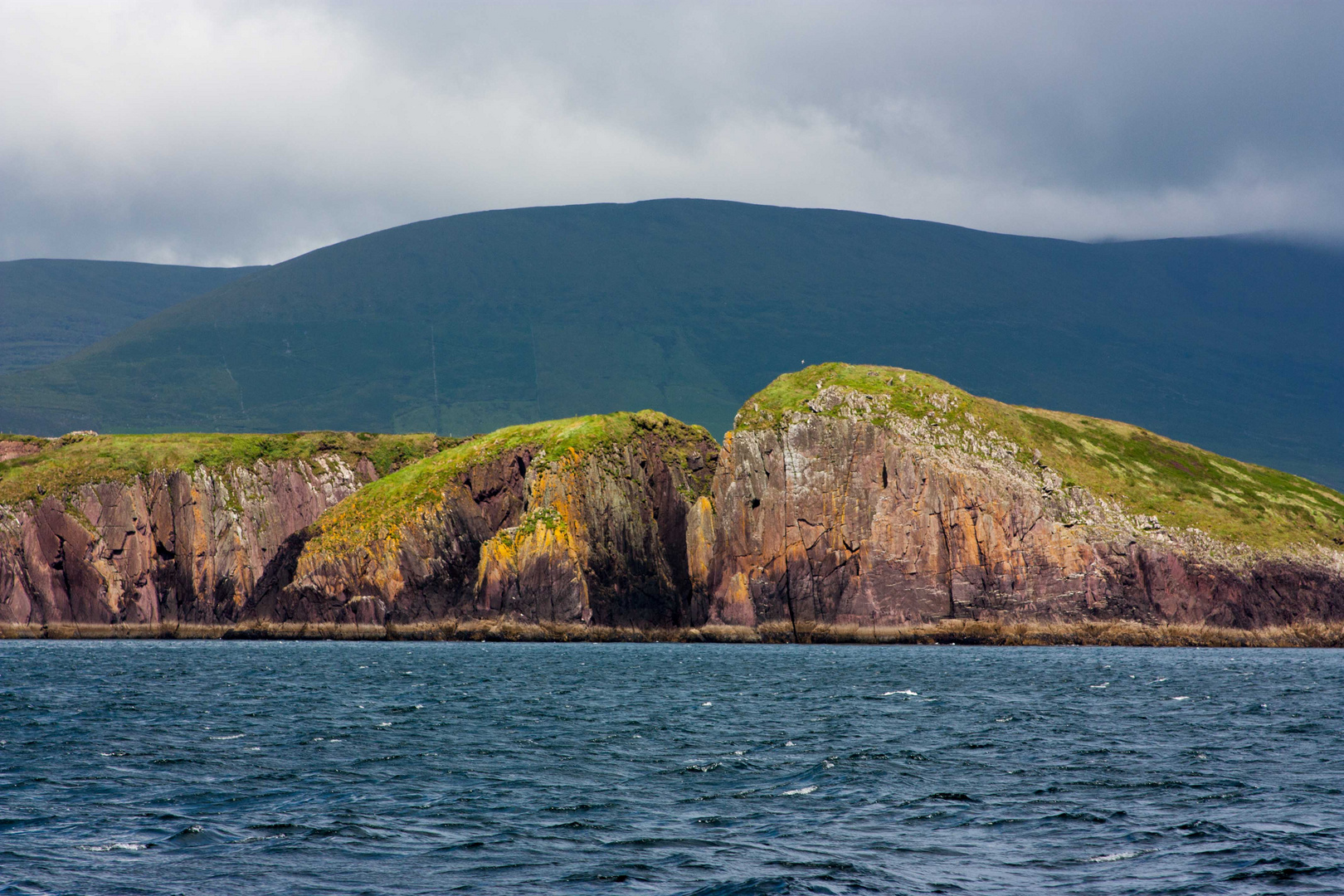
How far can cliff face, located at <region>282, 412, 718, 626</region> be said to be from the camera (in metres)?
123

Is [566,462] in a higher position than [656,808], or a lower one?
higher

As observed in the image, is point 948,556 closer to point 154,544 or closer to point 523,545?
point 523,545

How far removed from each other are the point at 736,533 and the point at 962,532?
920 inches

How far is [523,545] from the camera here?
12281cm

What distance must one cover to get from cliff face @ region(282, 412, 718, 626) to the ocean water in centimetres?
5859

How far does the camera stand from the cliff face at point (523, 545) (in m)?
123

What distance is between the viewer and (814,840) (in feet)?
81.4

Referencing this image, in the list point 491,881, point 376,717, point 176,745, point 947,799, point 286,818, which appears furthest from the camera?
point 376,717

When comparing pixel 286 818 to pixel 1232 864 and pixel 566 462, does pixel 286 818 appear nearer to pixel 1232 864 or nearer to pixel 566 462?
pixel 1232 864

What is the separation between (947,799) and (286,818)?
1618cm

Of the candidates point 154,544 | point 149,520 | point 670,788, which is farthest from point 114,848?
point 149,520

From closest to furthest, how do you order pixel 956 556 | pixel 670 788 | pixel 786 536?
pixel 670 788, pixel 956 556, pixel 786 536

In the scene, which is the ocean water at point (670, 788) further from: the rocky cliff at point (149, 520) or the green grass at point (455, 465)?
the rocky cliff at point (149, 520)

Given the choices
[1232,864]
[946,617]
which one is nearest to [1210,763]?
[1232,864]
